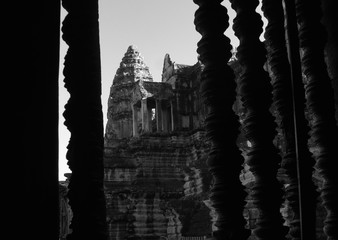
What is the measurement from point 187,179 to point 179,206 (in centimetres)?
392

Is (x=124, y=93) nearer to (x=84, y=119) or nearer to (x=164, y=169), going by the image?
(x=164, y=169)

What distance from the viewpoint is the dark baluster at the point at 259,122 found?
365 cm

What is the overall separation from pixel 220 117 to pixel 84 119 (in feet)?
3.09

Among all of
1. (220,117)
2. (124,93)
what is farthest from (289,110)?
(124,93)

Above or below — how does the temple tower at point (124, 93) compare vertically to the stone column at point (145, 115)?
above

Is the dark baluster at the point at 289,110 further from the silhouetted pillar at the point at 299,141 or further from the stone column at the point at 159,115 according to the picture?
the stone column at the point at 159,115

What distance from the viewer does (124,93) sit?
50906 millimetres

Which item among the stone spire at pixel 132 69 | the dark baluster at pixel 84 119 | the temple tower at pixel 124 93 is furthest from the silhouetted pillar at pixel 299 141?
the stone spire at pixel 132 69

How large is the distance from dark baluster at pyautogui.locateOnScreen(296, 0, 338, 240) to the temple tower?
45.0 meters

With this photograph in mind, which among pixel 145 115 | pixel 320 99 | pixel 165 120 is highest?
pixel 145 115

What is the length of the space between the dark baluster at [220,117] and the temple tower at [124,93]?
150 feet

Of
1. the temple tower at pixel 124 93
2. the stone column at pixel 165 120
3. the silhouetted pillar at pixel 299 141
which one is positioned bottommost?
the silhouetted pillar at pixel 299 141

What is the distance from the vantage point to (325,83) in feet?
14.1
